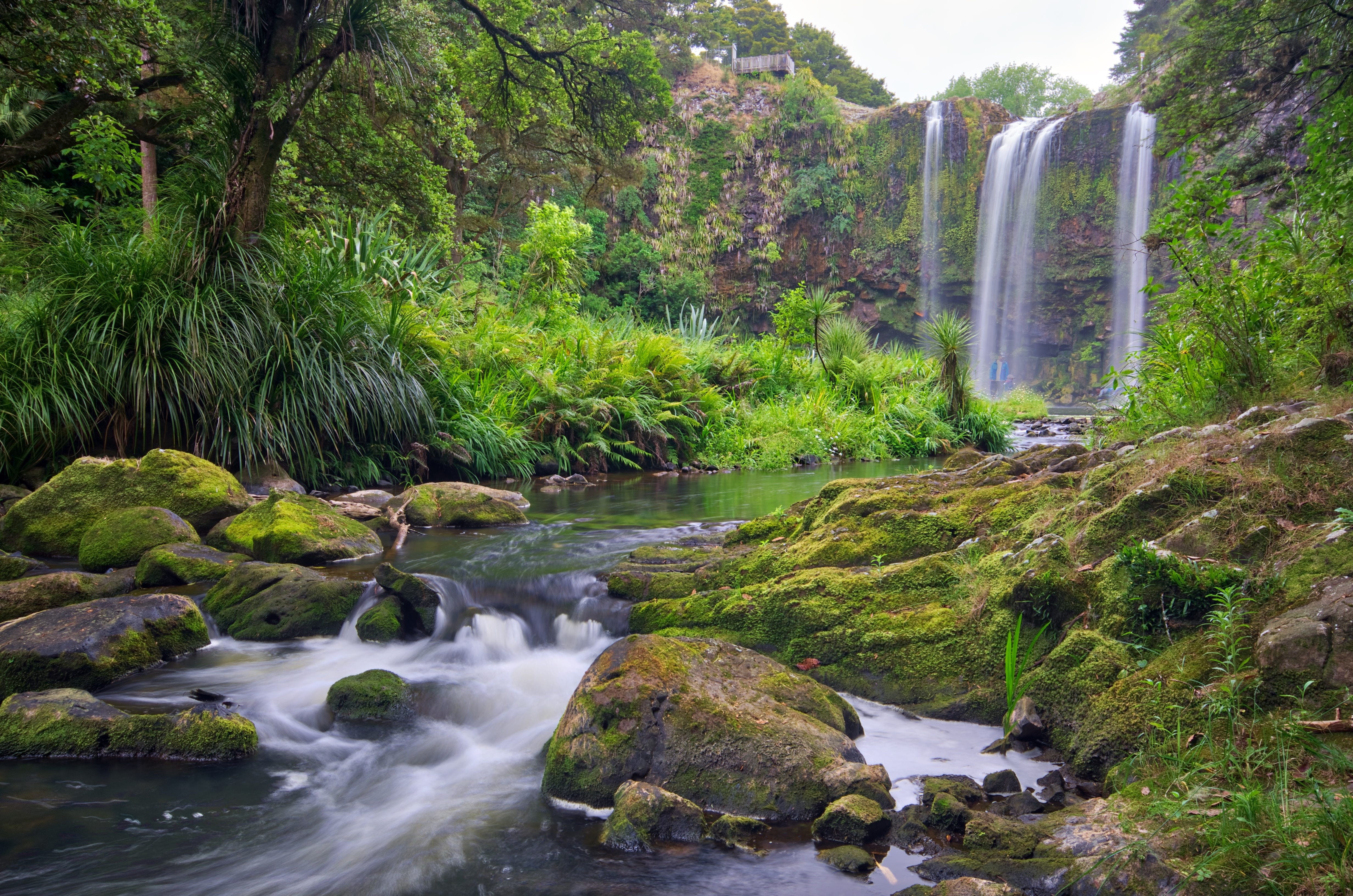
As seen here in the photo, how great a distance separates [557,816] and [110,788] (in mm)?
1577

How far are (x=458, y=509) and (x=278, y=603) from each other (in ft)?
8.43

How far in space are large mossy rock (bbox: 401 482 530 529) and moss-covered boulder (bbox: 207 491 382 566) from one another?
102cm

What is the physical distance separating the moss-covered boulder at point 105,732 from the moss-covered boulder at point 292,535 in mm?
2078

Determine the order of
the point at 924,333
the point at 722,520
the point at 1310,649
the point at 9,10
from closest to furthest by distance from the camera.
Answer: the point at 1310,649
the point at 9,10
the point at 722,520
the point at 924,333

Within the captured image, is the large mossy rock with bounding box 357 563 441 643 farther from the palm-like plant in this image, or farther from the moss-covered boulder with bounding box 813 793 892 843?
the palm-like plant

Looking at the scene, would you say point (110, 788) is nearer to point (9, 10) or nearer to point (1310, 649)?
point (1310, 649)

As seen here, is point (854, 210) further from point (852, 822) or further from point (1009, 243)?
point (852, 822)

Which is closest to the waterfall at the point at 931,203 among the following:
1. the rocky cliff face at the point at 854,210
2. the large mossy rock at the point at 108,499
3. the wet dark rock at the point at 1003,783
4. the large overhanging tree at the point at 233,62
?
the rocky cliff face at the point at 854,210

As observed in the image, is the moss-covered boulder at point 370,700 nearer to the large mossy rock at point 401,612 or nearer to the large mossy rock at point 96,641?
the large mossy rock at point 401,612

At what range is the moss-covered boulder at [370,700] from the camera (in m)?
3.36

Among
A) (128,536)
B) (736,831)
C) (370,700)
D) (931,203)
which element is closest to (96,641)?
(370,700)

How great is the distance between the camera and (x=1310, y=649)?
80.6 inches

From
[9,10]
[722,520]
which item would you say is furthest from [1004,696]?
[9,10]

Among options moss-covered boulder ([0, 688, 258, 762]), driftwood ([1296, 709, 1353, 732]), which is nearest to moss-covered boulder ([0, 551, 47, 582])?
moss-covered boulder ([0, 688, 258, 762])
